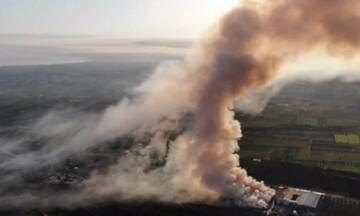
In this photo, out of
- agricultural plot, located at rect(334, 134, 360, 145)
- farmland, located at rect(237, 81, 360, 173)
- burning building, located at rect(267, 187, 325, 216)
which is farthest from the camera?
agricultural plot, located at rect(334, 134, 360, 145)

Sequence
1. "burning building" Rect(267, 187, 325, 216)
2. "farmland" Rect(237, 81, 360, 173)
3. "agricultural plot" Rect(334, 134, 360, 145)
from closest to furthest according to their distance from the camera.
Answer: "burning building" Rect(267, 187, 325, 216), "farmland" Rect(237, 81, 360, 173), "agricultural plot" Rect(334, 134, 360, 145)

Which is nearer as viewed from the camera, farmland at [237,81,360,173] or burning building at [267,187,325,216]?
burning building at [267,187,325,216]

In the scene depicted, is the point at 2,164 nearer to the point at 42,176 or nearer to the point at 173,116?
the point at 42,176

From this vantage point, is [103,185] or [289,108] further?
[289,108]

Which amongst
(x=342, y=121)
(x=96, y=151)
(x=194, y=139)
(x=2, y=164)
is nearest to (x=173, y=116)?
(x=96, y=151)

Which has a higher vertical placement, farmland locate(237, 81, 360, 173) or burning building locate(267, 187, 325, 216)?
farmland locate(237, 81, 360, 173)

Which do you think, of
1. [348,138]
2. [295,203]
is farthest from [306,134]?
[295,203]

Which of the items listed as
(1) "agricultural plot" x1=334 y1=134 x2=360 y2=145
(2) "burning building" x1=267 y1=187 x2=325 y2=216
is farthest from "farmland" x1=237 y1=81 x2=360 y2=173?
(2) "burning building" x1=267 y1=187 x2=325 y2=216

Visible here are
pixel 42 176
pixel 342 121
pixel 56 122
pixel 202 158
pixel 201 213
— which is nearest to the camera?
pixel 201 213

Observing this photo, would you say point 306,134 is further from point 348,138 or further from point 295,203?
point 295,203

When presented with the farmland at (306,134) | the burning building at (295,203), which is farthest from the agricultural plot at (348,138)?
the burning building at (295,203)

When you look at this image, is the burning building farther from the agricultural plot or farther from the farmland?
the agricultural plot
